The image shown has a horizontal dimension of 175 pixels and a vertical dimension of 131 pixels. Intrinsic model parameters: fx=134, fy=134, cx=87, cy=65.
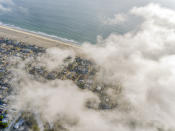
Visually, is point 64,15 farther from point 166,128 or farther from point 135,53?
point 166,128

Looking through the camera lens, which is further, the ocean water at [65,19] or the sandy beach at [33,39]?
the ocean water at [65,19]

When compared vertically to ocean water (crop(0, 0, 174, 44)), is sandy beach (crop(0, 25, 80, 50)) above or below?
below

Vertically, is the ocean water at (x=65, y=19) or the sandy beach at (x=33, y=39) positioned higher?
the ocean water at (x=65, y=19)

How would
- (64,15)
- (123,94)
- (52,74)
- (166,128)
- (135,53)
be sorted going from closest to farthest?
(166,128) → (123,94) → (52,74) → (135,53) → (64,15)

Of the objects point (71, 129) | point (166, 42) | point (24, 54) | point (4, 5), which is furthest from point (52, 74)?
point (4, 5)

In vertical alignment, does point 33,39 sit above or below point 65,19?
below
